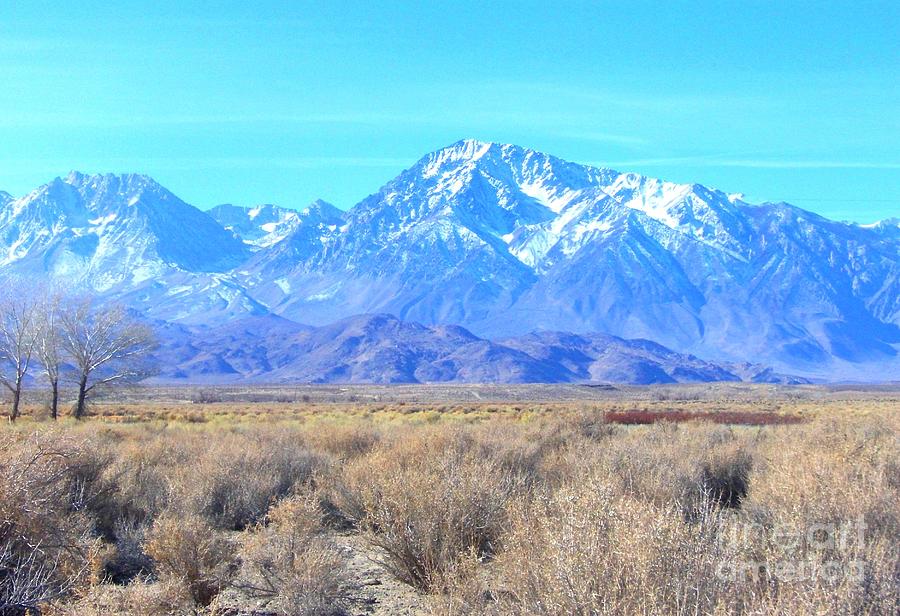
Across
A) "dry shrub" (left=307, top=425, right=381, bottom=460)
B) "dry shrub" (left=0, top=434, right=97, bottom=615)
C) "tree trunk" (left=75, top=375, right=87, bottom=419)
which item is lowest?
"tree trunk" (left=75, top=375, right=87, bottom=419)

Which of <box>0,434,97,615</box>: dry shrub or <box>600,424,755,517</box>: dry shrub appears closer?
<box>0,434,97,615</box>: dry shrub

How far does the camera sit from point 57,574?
7352mm

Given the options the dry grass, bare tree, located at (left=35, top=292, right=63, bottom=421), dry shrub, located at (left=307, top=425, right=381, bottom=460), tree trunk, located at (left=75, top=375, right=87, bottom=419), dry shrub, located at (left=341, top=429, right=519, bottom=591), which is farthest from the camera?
tree trunk, located at (left=75, top=375, right=87, bottom=419)

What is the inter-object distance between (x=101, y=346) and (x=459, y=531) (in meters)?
29.4

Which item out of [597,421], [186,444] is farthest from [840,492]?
[597,421]

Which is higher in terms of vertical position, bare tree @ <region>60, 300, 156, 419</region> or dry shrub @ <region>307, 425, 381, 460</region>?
bare tree @ <region>60, 300, 156, 419</region>

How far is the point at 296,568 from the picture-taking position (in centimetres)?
798

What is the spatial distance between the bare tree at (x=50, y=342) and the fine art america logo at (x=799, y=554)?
3054cm

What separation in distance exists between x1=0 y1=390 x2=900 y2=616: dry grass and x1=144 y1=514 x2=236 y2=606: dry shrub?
18 millimetres

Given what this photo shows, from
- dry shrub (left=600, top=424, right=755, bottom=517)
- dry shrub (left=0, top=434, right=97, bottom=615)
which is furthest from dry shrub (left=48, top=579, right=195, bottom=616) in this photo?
dry shrub (left=600, top=424, right=755, bottom=517)

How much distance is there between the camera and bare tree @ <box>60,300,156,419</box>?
1310 inches

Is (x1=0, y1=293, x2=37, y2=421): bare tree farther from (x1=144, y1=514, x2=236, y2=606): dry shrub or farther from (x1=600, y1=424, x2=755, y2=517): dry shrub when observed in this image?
(x1=144, y1=514, x2=236, y2=606): dry shrub

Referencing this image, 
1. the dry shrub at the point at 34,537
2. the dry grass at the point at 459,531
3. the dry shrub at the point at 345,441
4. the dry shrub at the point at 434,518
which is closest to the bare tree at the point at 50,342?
the dry shrub at the point at 345,441

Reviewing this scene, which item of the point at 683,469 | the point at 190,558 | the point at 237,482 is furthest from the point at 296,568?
the point at 683,469
